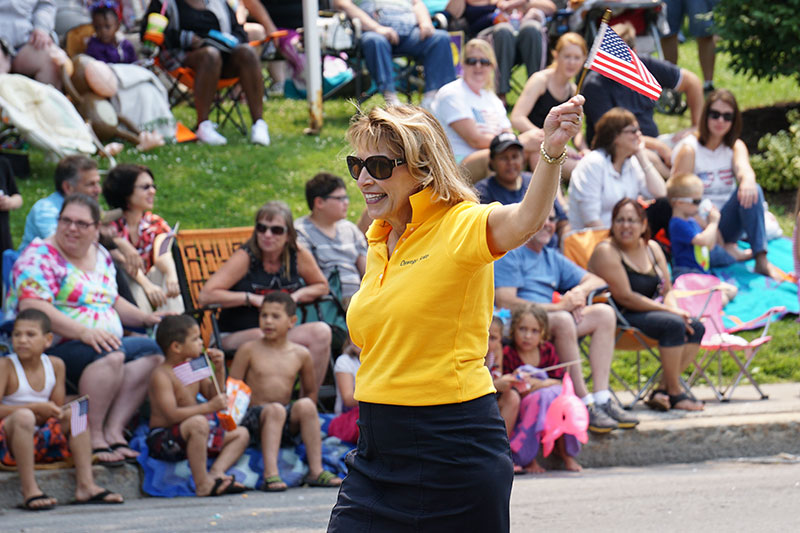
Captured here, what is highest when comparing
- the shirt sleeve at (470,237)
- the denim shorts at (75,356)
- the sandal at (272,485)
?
the shirt sleeve at (470,237)

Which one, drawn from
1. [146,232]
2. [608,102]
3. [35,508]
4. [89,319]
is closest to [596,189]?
[608,102]

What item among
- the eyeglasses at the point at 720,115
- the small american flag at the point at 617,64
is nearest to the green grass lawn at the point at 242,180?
the eyeglasses at the point at 720,115

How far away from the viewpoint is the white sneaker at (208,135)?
11547mm

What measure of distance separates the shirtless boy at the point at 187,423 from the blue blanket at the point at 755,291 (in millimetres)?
4353

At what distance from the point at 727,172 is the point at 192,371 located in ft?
18.5

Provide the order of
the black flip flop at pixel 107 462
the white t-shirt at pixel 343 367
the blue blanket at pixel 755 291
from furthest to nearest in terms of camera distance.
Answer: the blue blanket at pixel 755 291 < the white t-shirt at pixel 343 367 < the black flip flop at pixel 107 462

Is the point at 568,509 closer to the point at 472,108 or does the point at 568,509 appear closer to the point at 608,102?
the point at 472,108

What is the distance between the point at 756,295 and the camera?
9.68 meters

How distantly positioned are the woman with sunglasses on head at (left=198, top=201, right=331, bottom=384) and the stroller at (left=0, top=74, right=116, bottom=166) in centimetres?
275

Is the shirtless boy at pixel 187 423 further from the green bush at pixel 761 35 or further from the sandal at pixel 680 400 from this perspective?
the green bush at pixel 761 35

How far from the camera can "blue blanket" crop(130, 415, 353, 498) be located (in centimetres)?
650

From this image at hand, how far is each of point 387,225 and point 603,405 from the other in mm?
4226

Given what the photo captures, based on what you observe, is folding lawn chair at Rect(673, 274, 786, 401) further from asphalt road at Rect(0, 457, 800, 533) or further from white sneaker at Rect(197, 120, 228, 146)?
white sneaker at Rect(197, 120, 228, 146)

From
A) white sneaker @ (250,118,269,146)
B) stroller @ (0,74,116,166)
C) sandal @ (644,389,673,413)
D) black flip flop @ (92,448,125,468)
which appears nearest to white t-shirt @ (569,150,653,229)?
sandal @ (644,389,673,413)
